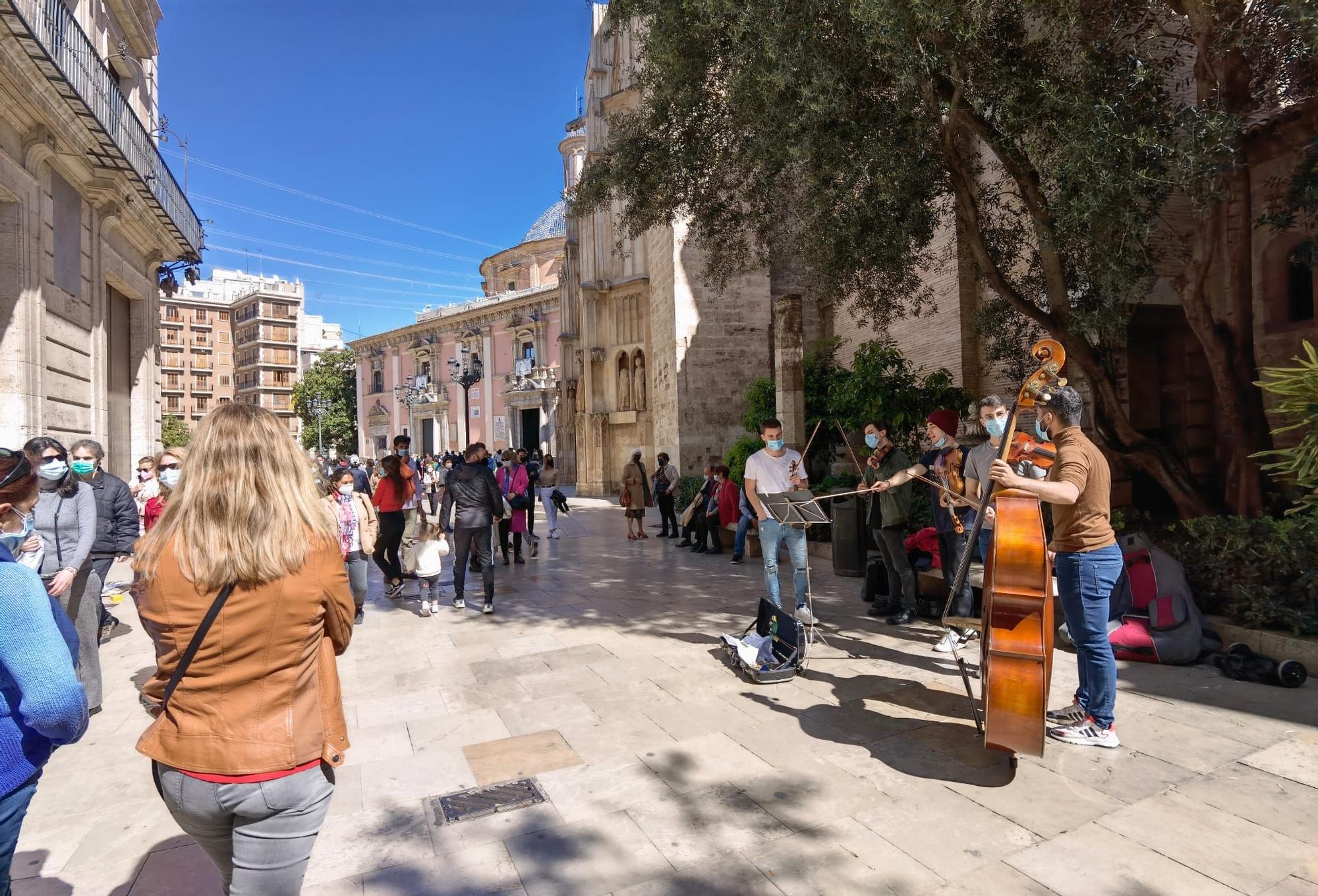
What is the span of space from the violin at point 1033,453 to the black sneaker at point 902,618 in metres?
2.41

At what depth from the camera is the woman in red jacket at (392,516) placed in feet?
26.6

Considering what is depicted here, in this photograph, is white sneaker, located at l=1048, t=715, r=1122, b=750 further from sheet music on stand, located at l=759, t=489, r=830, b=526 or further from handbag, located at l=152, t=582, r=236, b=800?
handbag, located at l=152, t=582, r=236, b=800

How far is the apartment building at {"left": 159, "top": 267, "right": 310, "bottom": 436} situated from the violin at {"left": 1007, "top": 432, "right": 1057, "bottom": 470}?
6898cm

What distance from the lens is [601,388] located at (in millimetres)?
24938

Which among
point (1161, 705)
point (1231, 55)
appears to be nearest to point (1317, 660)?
point (1161, 705)

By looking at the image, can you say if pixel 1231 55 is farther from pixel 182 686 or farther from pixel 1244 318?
pixel 182 686

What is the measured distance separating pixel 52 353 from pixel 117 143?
3466 mm

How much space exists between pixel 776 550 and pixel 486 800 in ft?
10.2

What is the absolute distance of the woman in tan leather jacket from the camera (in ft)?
5.35

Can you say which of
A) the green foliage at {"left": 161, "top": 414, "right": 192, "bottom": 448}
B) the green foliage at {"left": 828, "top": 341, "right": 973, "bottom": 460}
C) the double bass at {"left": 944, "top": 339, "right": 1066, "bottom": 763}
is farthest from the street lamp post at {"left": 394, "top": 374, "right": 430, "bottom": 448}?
the double bass at {"left": 944, "top": 339, "right": 1066, "bottom": 763}

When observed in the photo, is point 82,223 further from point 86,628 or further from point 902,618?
point 902,618

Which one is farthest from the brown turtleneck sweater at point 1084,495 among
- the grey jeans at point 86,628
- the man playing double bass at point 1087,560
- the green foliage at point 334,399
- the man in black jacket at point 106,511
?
the green foliage at point 334,399

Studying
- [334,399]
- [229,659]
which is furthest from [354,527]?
[334,399]

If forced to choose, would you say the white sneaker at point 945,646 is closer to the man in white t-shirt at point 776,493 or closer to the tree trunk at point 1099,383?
the man in white t-shirt at point 776,493
